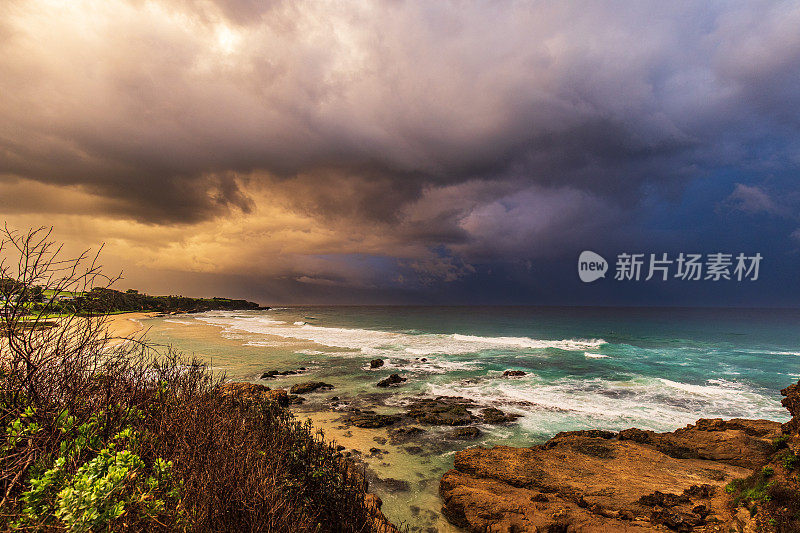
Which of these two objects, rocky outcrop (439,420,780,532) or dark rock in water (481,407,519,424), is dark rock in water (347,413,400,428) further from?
rocky outcrop (439,420,780,532)

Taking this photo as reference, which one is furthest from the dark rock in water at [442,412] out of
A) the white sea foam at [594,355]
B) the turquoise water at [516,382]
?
the white sea foam at [594,355]

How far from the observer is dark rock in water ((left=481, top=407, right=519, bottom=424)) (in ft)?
54.0

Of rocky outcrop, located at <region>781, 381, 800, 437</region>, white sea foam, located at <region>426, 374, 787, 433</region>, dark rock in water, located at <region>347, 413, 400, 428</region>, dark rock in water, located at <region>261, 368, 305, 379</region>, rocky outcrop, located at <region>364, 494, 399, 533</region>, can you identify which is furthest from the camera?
dark rock in water, located at <region>261, 368, 305, 379</region>

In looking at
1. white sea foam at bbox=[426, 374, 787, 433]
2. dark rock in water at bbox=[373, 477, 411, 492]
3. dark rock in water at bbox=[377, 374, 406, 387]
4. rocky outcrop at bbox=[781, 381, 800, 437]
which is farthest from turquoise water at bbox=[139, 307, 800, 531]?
rocky outcrop at bbox=[781, 381, 800, 437]

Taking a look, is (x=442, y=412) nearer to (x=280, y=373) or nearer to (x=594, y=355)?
(x=280, y=373)

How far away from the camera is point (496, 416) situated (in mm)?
16797

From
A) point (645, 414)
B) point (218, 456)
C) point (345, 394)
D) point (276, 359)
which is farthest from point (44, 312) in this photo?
point (276, 359)

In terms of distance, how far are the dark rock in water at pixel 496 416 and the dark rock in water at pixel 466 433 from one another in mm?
1516

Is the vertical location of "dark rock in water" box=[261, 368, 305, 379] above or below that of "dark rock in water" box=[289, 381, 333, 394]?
below

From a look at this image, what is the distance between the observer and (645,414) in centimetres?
1803

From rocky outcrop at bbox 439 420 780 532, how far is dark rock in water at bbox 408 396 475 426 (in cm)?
463

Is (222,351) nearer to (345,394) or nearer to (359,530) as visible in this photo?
(345,394)

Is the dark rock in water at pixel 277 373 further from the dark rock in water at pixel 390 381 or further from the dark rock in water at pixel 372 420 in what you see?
the dark rock in water at pixel 372 420

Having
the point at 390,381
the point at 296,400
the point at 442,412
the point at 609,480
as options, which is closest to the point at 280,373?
the point at 296,400
